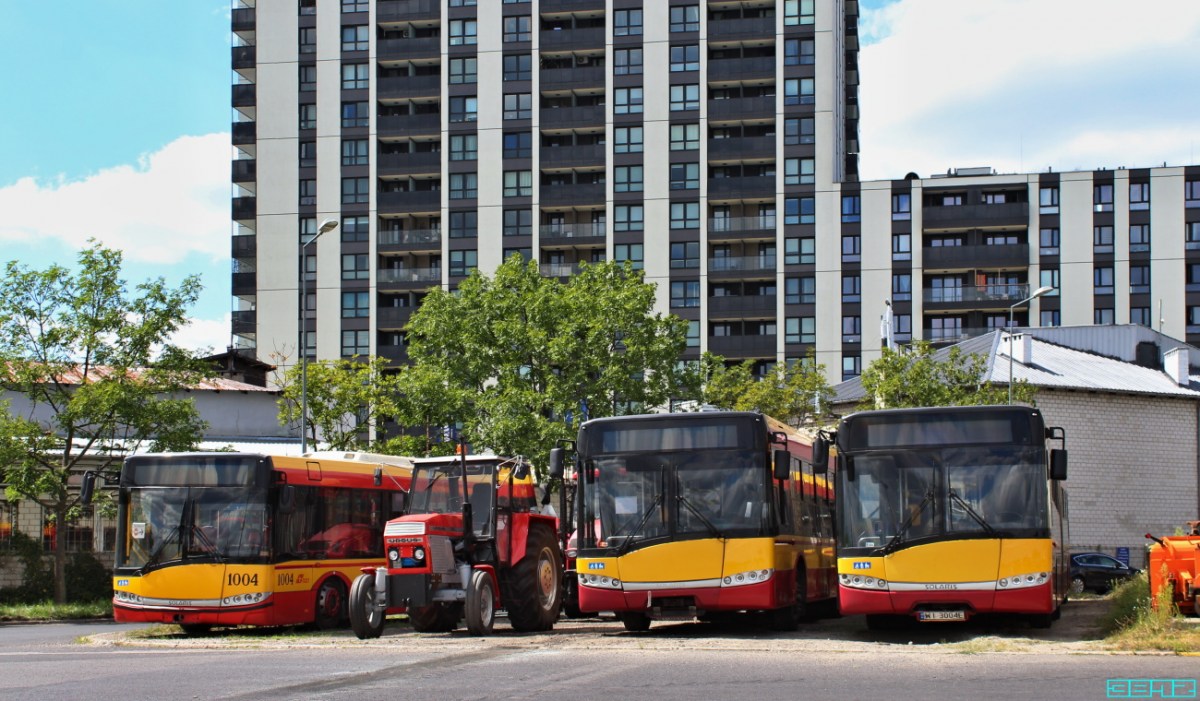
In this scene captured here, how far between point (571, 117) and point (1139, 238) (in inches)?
1340

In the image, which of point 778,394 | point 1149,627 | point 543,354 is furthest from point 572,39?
point 1149,627

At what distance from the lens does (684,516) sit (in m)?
19.3

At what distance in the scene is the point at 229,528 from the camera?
72.1 feet

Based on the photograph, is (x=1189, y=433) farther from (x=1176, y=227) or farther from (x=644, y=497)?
(x=644, y=497)

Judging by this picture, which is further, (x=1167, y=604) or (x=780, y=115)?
(x=780, y=115)

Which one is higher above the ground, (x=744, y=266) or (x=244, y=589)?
(x=744, y=266)

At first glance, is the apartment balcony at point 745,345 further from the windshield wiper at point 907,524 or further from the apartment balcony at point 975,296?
the windshield wiper at point 907,524

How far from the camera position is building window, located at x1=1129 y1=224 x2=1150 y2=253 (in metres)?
80.9

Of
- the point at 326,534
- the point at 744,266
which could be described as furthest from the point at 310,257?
the point at 326,534

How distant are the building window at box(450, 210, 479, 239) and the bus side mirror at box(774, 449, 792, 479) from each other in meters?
67.5

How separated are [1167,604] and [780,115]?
67.9 metres

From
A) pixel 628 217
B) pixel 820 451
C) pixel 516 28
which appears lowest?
pixel 820 451

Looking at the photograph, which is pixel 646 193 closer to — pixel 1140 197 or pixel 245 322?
pixel 245 322

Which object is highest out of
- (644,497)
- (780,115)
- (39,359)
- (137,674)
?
(780,115)
